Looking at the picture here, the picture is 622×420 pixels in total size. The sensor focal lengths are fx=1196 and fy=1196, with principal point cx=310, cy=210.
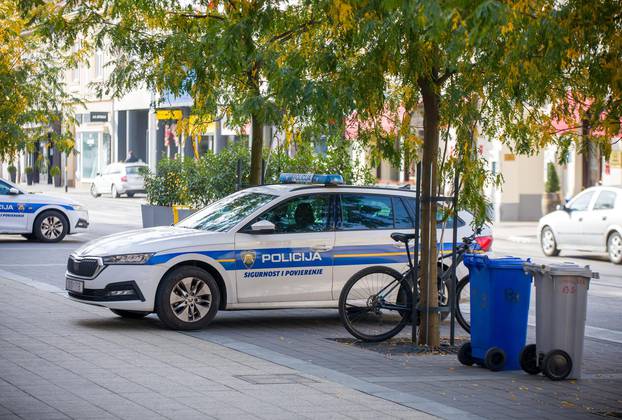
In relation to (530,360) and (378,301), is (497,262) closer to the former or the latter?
(530,360)

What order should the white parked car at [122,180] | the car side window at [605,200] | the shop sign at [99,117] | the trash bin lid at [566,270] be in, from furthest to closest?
the shop sign at [99,117], the white parked car at [122,180], the car side window at [605,200], the trash bin lid at [566,270]

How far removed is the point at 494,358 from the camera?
407 inches

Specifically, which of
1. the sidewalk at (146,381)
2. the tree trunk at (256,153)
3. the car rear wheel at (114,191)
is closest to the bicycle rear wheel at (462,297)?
the sidewalk at (146,381)

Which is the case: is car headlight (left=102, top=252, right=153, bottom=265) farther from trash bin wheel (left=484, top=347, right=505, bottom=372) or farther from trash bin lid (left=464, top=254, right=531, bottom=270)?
trash bin wheel (left=484, top=347, right=505, bottom=372)

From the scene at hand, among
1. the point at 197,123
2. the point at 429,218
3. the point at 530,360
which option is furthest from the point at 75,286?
the point at 197,123

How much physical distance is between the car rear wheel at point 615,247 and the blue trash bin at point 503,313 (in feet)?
46.3

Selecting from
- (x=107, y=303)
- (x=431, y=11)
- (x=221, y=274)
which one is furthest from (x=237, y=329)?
(x=431, y=11)

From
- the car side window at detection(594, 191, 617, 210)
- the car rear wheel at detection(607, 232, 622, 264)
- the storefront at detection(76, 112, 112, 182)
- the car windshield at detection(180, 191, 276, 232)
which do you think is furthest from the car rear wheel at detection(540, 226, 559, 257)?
the storefront at detection(76, 112, 112, 182)

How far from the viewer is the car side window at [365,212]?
1325 cm

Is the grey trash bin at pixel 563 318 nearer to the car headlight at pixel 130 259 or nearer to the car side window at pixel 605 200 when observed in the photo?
the car headlight at pixel 130 259

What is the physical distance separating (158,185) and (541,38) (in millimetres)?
15566

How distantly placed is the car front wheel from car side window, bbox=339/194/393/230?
1694mm

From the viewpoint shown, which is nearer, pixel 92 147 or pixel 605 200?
pixel 605 200

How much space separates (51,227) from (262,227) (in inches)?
561
